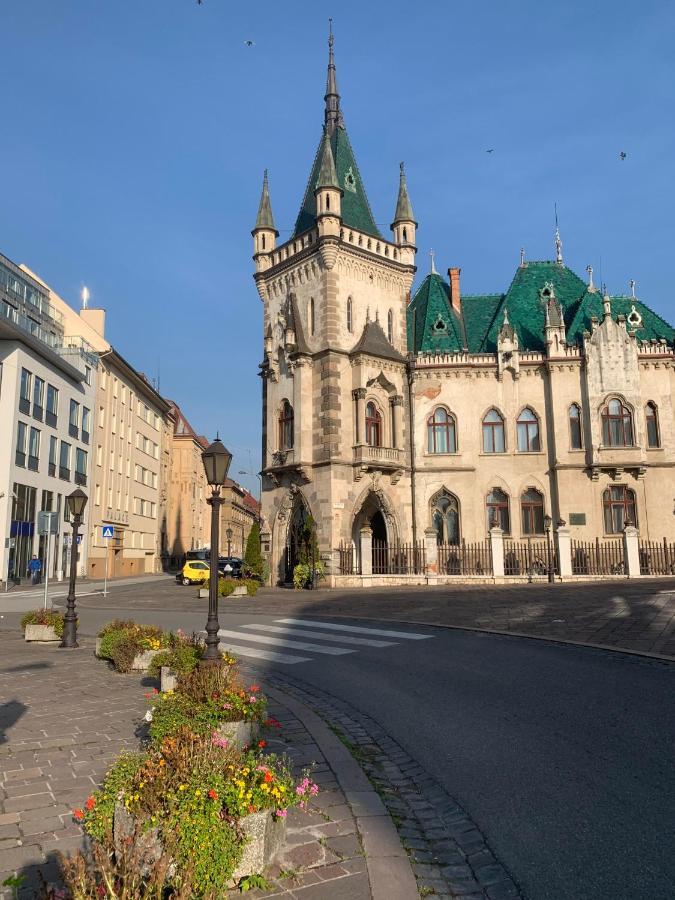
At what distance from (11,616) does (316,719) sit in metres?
17.3

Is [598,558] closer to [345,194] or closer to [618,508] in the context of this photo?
[618,508]

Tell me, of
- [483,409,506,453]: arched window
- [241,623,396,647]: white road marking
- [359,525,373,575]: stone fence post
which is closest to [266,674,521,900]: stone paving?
[241,623,396,647]: white road marking

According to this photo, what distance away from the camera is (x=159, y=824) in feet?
11.8

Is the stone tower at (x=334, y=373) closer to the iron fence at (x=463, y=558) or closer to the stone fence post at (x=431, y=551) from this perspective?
the iron fence at (x=463, y=558)

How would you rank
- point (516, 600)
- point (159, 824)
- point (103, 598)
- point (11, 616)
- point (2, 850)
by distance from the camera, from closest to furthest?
point (159, 824), point (2, 850), point (516, 600), point (11, 616), point (103, 598)

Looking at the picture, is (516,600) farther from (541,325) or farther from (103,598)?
(541,325)

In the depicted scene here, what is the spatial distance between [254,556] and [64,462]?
17.1 m

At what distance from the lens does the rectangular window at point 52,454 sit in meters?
41.8

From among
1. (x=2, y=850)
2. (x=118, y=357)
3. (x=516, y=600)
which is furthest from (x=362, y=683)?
(x=118, y=357)

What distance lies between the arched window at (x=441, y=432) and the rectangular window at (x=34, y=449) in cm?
2224

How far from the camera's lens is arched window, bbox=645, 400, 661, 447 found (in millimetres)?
33375

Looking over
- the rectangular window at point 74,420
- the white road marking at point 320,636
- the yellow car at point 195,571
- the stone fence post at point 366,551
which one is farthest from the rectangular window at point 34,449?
the white road marking at point 320,636

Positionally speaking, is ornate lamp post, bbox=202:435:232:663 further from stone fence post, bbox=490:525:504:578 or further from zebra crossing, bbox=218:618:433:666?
stone fence post, bbox=490:525:504:578

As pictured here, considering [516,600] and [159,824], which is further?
[516,600]
